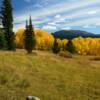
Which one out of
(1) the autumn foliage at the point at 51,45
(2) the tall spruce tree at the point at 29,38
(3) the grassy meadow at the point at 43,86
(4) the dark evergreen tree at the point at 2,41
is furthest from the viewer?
(1) the autumn foliage at the point at 51,45

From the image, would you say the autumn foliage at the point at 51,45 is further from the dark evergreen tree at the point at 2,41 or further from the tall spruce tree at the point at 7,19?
the dark evergreen tree at the point at 2,41

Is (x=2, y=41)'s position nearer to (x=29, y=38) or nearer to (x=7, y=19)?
(x=7, y=19)

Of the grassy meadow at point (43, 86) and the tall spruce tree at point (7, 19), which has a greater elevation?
the tall spruce tree at point (7, 19)

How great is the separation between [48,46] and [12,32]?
106 m

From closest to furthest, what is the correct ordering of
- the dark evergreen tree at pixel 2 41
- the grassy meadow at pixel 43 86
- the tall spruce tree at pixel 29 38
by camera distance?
the grassy meadow at pixel 43 86
the dark evergreen tree at pixel 2 41
the tall spruce tree at pixel 29 38

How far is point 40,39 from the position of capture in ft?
589

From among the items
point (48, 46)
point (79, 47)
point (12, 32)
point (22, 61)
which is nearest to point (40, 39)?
point (48, 46)

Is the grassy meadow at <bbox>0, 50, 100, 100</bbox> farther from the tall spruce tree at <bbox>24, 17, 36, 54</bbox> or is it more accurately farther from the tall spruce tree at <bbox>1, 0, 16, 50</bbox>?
the tall spruce tree at <bbox>24, 17, 36, 54</bbox>

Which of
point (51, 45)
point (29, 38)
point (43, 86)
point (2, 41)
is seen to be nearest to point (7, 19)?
point (2, 41)

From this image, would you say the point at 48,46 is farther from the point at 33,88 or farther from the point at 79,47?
the point at 33,88

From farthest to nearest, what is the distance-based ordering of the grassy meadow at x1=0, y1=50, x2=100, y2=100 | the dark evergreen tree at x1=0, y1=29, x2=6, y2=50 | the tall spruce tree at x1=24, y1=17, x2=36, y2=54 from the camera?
1. the tall spruce tree at x1=24, y1=17, x2=36, y2=54
2. the dark evergreen tree at x1=0, y1=29, x2=6, y2=50
3. the grassy meadow at x1=0, y1=50, x2=100, y2=100

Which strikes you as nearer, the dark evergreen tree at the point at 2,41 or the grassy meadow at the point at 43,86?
the grassy meadow at the point at 43,86

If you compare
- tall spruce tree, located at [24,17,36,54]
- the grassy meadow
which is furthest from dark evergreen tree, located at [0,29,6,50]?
the grassy meadow

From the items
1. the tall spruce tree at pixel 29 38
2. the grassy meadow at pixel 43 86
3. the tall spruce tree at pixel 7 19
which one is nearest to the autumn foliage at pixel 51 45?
the tall spruce tree at pixel 29 38
